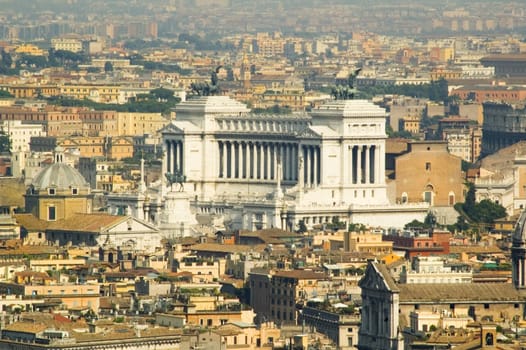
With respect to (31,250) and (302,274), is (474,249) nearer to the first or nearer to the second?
(31,250)

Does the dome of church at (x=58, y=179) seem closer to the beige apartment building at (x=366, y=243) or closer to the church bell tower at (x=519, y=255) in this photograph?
the beige apartment building at (x=366, y=243)

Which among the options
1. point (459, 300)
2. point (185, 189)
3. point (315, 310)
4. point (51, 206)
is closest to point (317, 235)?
point (51, 206)

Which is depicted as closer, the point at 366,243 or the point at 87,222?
the point at 366,243

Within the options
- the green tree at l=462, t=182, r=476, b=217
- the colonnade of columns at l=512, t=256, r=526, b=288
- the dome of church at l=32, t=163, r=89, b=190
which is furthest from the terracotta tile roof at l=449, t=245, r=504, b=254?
the colonnade of columns at l=512, t=256, r=526, b=288

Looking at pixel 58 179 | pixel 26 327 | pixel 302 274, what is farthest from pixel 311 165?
pixel 26 327

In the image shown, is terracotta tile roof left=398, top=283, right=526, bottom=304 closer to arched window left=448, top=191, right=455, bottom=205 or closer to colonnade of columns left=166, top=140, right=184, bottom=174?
arched window left=448, top=191, right=455, bottom=205

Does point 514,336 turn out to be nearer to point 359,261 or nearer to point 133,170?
point 359,261

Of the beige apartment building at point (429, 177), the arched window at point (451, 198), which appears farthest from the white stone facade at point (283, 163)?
the arched window at point (451, 198)
